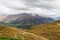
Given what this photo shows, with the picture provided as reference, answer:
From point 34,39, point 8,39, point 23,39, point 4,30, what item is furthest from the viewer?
point 4,30

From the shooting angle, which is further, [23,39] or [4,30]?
[4,30]

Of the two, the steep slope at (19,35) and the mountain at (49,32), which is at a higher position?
the steep slope at (19,35)

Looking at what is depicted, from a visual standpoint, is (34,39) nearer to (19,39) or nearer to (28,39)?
(28,39)

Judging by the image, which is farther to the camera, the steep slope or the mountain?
the mountain

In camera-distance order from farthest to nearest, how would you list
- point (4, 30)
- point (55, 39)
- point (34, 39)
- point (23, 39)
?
point (55, 39) < point (4, 30) < point (34, 39) < point (23, 39)

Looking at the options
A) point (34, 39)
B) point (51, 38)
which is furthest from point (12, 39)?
point (51, 38)

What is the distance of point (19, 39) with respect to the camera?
93.9 feet

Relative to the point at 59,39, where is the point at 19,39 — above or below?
above

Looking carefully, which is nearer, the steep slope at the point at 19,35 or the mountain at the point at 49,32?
the steep slope at the point at 19,35

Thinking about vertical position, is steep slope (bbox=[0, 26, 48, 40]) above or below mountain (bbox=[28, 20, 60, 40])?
above

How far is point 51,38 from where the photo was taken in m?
43.0

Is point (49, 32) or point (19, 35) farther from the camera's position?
point (49, 32)

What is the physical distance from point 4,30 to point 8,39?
9.96 meters

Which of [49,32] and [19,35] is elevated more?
[19,35]
